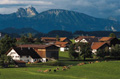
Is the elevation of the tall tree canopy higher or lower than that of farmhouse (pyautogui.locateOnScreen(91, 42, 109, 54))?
lower

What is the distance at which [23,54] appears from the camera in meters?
100

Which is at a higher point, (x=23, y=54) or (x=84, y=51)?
(x=84, y=51)

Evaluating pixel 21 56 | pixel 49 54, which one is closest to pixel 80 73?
pixel 21 56

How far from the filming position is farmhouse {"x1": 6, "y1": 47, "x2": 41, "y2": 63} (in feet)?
326

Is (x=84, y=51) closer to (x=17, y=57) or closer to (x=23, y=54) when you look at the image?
(x=23, y=54)

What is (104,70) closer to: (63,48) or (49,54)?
(49,54)

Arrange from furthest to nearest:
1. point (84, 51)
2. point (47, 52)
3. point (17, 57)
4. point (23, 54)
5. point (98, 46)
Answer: point (98, 46) → point (47, 52) → point (84, 51) → point (23, 54) → point (17, 57)

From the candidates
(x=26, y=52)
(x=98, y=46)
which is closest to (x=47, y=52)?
(x=26, y=52)

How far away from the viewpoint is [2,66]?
2992 inches

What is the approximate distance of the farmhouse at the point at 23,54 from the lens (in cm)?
9944

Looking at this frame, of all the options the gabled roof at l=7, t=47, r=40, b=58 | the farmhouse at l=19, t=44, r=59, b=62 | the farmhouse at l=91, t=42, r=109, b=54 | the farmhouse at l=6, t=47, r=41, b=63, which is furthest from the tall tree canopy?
the farmhouse at l=91, t=42, r=109, b=54

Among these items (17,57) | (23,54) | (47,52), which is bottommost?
(17,57)

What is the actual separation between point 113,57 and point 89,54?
10.7m

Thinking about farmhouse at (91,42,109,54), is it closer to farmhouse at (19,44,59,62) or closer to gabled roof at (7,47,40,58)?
farmhouse at (19,44,59,62)
